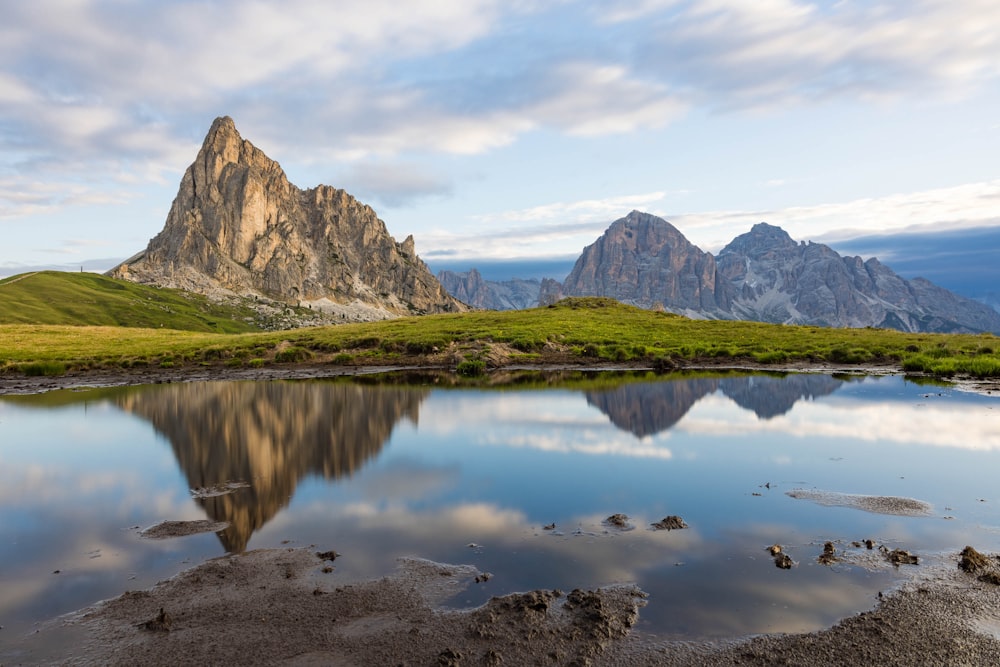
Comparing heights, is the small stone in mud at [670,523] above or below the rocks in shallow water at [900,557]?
above

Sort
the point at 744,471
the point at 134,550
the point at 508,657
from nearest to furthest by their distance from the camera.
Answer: the point at 508,657, the point at 134,550, the point at 744,471

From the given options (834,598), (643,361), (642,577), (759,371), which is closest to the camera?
(834,598)

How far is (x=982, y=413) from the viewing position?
93.4 feet

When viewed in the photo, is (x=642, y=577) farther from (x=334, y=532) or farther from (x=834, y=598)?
(x=334, y=532)

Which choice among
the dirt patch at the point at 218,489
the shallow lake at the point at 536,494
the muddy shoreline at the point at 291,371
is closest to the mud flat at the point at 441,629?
the shallow lake at the point at 536,494

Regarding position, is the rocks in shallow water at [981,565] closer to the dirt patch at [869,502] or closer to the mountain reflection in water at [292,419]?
the dirt patch at [869,502]

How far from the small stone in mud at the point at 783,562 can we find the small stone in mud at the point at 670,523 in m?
2.34

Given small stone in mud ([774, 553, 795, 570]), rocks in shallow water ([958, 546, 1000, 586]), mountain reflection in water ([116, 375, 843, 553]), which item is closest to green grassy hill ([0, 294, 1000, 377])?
mountain reflection in water ([116, 375, 843, 553])

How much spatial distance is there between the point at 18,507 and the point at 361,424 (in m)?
13.3

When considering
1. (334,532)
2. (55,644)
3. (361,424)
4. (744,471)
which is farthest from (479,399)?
(55,644)

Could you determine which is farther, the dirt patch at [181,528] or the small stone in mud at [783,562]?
the dirt patch at [181,528]

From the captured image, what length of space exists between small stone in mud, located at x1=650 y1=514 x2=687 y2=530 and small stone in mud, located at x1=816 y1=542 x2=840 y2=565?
115 inches

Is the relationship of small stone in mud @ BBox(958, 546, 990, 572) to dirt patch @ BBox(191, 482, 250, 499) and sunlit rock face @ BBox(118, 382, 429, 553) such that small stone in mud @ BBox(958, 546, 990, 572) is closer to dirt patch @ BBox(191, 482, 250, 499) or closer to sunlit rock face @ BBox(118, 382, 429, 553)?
sunlit rock face @ BBox(118, 382, 429, 553)

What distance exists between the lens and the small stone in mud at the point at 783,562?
11.8 meters
